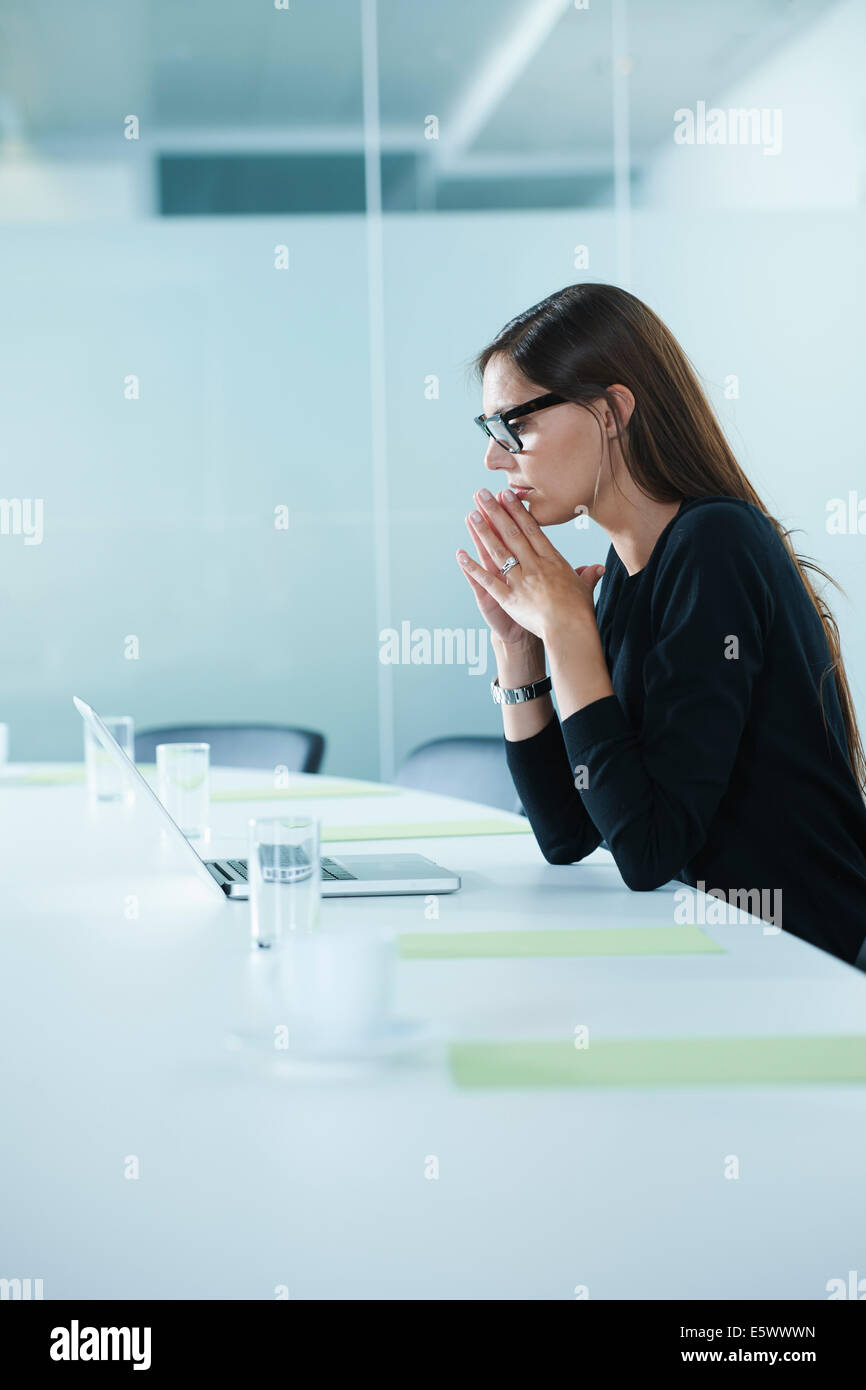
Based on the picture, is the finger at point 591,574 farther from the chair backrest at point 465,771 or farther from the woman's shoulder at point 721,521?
the chair backrest at point 465,771

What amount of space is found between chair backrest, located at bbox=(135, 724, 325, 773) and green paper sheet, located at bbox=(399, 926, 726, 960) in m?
1.90

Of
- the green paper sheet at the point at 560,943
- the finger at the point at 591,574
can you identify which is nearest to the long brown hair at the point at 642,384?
the finger at the point at 591,574

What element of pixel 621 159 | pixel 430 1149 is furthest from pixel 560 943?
pixel 621 159

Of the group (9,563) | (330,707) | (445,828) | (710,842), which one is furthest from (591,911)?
(9,563)

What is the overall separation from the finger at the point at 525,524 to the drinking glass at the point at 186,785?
0.58 meters

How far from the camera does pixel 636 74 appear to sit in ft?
14.6

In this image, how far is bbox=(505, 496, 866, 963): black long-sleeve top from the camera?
1403 mm

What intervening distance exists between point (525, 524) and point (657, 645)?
0.24 meters

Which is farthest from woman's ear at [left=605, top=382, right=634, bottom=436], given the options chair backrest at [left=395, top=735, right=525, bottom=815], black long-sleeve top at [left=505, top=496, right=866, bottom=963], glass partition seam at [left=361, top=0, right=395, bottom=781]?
glass partition seam at [left=361, top=0, right=395, bottom=781]

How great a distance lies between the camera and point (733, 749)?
1.42 m

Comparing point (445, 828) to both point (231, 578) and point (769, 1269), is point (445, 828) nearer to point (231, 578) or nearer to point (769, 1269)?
point (769, 1269)

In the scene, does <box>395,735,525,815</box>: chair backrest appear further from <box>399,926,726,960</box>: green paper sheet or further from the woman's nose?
<box>399,926,726,960</box>: green paper sheet

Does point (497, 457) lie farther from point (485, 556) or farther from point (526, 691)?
point (526, 691)

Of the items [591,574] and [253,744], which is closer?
[591,574]
